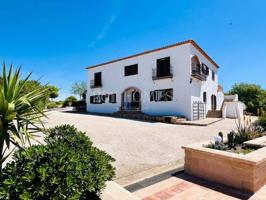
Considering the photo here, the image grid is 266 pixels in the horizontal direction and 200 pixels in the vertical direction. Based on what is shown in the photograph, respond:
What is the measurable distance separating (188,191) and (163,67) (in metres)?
14.7

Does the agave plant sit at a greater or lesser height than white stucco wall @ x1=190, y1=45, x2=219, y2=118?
lesser

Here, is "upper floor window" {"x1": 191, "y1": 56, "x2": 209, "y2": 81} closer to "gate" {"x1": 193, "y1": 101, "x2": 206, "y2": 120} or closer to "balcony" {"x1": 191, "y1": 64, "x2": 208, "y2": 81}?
"balcony" {"x1": 191, "y1": 64, "x2": 208, "y2": 81}

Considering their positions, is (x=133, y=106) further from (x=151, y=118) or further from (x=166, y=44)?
(x=166, y=44)

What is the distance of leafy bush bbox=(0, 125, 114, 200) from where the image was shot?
1769 mm

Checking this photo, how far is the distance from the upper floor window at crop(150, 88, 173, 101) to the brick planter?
42.3 ft

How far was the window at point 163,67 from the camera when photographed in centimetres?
1671

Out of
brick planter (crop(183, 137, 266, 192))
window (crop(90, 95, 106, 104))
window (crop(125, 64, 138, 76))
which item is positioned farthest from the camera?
window (crop(90, 95, 106, 104))

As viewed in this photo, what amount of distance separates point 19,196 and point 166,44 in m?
17.1

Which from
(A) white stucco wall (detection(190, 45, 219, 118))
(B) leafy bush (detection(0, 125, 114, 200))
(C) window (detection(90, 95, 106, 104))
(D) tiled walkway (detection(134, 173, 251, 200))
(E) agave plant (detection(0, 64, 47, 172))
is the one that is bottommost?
(D) tiled walkway (detection(134, 173, 251, 200))

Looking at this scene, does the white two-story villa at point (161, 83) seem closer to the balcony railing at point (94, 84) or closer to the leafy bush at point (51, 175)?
the balcony railing at point (94, 84)

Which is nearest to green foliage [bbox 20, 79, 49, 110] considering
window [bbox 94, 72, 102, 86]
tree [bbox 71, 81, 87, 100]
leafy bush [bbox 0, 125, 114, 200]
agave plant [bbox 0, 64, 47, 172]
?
agave plant [bbox 0, 64, 47, 172]

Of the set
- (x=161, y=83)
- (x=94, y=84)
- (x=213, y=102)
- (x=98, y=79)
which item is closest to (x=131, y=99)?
(x=161, y=83)

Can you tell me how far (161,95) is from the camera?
1725cm

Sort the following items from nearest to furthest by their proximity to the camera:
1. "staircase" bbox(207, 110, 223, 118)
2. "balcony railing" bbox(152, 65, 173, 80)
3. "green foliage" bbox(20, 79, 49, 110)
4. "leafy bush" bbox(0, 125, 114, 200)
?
"leafy bush" bbox(0, 125, 114, 200)
"green foliage" bbox(20, 79, 49, 110)
"balcony railing" bbox(152, 65, 173, 80)
"staircase" bbox(207, 110, 223, 118)
